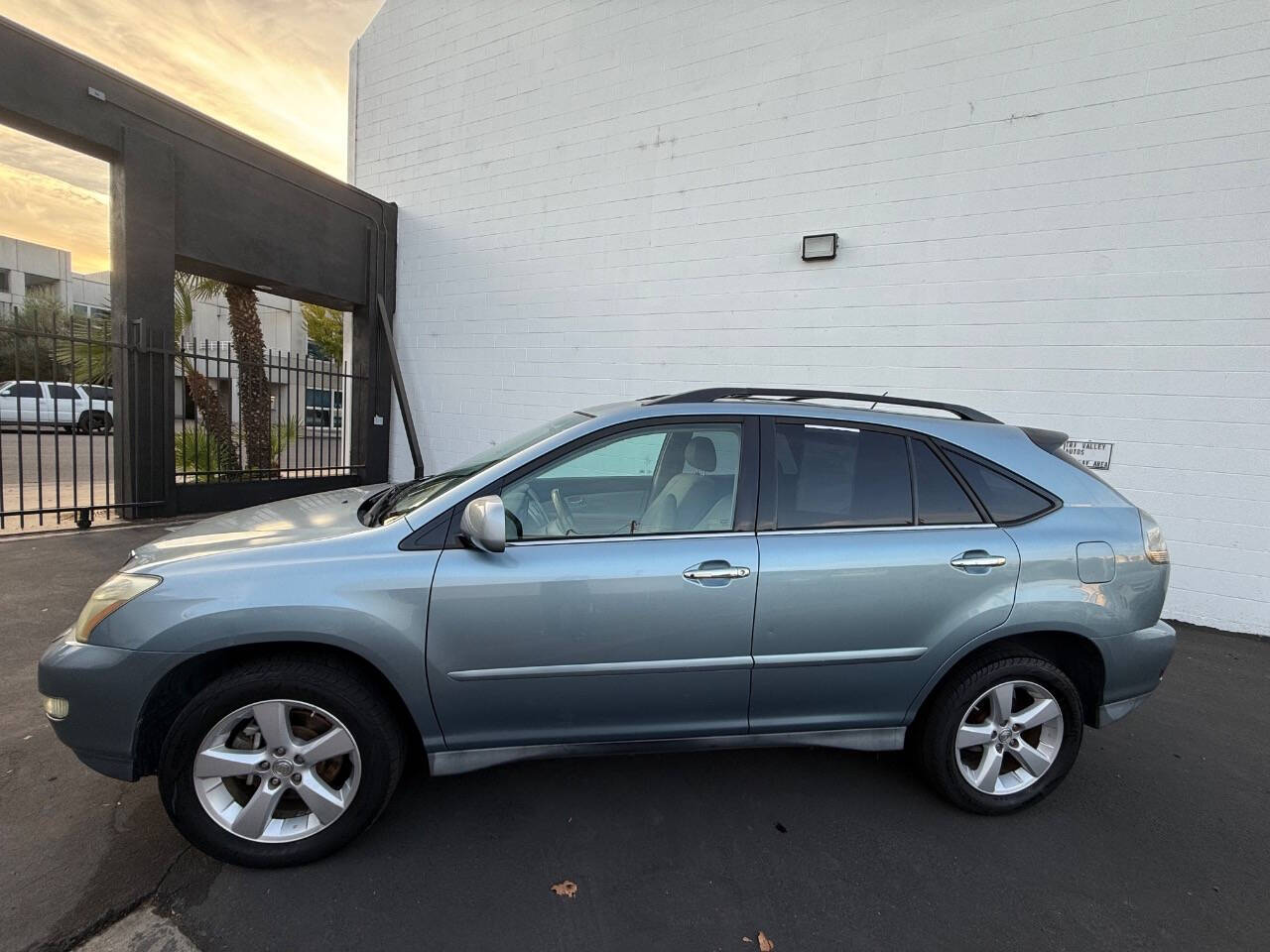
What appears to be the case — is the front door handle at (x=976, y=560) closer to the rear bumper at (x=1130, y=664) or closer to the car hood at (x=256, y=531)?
the rear bumper at (x=1130, y=664)

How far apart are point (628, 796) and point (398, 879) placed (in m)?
0.94

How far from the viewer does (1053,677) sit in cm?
261

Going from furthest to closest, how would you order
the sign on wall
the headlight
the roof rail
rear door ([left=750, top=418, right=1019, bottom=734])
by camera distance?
the sign on wall, the roof rail, rear door ([left=750, top=418, right=1019, bottom=734]), the headlight

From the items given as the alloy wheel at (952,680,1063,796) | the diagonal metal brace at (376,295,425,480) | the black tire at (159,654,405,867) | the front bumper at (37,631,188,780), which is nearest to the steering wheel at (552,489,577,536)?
the black tire at (159,654,405,867)

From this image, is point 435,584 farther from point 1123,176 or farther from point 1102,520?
point 1123,176

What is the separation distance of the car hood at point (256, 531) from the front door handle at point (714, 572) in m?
1.25

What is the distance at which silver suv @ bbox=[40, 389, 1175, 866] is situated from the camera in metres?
2.15

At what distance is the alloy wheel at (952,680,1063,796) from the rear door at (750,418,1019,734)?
329mm

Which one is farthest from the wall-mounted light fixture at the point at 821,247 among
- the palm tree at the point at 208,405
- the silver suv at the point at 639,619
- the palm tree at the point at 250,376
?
the palm tree at the point at 208,405

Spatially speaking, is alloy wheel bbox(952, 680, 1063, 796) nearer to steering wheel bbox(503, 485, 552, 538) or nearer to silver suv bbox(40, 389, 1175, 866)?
silver suv bbox(40, 389, 1175, 866)

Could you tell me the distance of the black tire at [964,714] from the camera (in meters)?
2.59

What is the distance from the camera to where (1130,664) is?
2.67 metres

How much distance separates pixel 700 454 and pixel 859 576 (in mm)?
797

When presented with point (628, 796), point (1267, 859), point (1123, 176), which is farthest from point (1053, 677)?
point (1123, 176)
